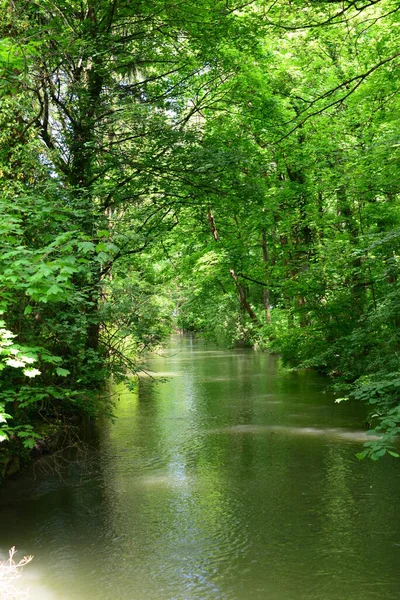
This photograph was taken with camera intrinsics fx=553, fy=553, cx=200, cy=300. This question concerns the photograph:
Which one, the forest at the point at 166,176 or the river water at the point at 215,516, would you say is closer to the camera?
the river water at the point at 215,516

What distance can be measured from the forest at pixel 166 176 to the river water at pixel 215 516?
3.29ft

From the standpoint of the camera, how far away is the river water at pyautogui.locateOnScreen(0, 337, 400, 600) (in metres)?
5.09

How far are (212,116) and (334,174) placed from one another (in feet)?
13.0

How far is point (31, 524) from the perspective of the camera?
21.6 ft

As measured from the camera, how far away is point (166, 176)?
10945mm

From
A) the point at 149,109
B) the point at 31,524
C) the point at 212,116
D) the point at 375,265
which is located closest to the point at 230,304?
the point at 212,116

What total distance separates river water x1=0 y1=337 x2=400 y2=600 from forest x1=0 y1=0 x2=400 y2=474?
39.5 inches

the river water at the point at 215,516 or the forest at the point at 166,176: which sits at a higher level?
the forest at the point at 166,176

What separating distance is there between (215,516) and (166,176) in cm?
669

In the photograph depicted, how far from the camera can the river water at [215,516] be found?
5086mm

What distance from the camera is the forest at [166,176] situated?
6426 millimetres

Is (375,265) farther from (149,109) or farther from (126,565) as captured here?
(126,565)

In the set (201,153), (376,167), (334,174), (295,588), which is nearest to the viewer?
(295,588)

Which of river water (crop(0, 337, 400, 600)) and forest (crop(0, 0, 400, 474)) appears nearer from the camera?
river water (crop(0, 337, 400, 600))
